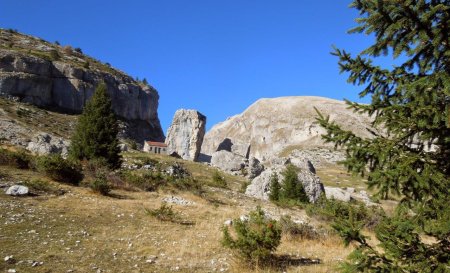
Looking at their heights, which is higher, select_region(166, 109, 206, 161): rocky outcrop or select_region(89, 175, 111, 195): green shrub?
select_region(166, 109, 206, 161): rocky outcrop

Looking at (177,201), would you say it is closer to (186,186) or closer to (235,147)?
(186,186)

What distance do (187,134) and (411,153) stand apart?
383 ft

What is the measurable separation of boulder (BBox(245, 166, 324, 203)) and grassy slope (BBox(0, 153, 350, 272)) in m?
17.6

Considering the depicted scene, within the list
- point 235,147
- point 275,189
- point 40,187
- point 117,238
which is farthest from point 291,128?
point 117,238

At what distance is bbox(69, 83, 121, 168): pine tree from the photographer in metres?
31.3

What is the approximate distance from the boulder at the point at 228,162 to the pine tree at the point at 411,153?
78.2m

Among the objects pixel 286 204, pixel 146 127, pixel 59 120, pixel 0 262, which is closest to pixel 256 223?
pixel 0 262

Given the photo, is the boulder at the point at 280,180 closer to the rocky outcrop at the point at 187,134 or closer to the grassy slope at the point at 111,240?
the grassy slope at the point at 111,240

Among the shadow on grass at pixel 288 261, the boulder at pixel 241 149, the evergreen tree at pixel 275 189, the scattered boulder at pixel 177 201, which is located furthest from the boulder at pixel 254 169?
the boulder at pixel 241 149

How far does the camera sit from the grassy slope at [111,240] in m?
9.50

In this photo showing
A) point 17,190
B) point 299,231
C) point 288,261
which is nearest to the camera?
point 288,261

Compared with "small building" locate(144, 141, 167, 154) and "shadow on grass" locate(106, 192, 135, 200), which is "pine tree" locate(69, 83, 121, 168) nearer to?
"shadow on grass" locate(106, 192, 135, 200)

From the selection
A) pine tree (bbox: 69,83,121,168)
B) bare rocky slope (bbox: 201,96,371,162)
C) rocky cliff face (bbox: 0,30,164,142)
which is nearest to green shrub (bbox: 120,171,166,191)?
pine tree (bbox: 69,83,121,168)

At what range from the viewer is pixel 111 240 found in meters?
11.8
